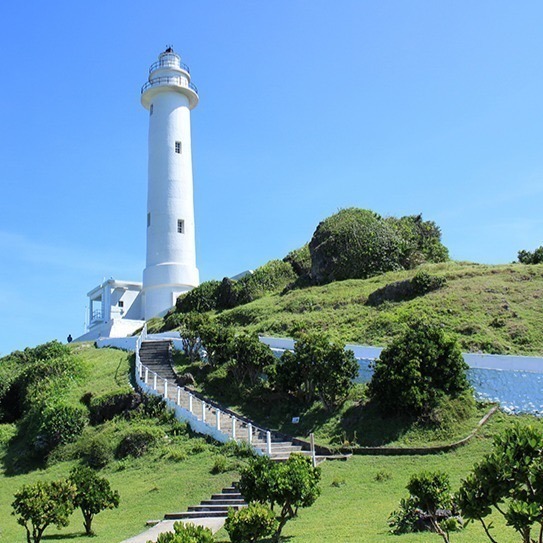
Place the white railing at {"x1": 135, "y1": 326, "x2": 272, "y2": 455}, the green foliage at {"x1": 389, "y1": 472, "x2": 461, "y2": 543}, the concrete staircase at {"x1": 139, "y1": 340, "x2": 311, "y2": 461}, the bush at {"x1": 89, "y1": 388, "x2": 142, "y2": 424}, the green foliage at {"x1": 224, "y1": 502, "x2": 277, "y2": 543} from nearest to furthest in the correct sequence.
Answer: the green foliage at {"x1": 224, "y1": 502, "x2": 277, "y2": 543} → the green foliage at {"x1": 389, "y1": 472, "x2": 461, "y2": 543} → the concrete staircase at {"x1": 139, "y1": 340, "x2": 311, "y2": 461} → the white railing at {"x1": 135, "y1": 326, "x2": 272, "y2": 455} → the bush at {"x1": 89, "y1": 388, "x2": 142, "y2": 424}

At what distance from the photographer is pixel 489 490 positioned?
6.33 meters

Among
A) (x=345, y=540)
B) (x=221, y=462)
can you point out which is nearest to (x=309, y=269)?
(x=221, y=462)

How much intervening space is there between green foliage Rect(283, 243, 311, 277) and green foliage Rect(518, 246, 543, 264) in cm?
1135

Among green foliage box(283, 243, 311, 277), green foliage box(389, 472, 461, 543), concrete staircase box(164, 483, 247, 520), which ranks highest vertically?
green foliage box(283, 243, 311, 277)

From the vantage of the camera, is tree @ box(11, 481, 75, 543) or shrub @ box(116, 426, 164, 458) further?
shrub @ box(116, 426, 164, 458)

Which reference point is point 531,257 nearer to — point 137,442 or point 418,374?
point 418,374

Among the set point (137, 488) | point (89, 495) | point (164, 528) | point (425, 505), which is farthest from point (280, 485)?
point (137, 488)

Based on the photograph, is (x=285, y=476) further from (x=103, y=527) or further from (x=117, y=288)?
(x=117, y=288)

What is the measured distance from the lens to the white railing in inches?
698

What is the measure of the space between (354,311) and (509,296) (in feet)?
19.2

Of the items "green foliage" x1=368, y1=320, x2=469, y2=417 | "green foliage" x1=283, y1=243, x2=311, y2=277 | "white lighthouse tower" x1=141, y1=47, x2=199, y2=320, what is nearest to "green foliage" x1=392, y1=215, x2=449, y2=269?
"green foliage" x1=283, y1=243, x2=311, y2=277

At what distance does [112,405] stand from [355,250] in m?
15.4

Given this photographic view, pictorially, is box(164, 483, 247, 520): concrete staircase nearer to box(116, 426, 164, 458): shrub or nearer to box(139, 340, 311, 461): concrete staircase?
box(139, 340, 311, 461): concrete staircase

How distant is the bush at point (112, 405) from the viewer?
21781 millimetres
